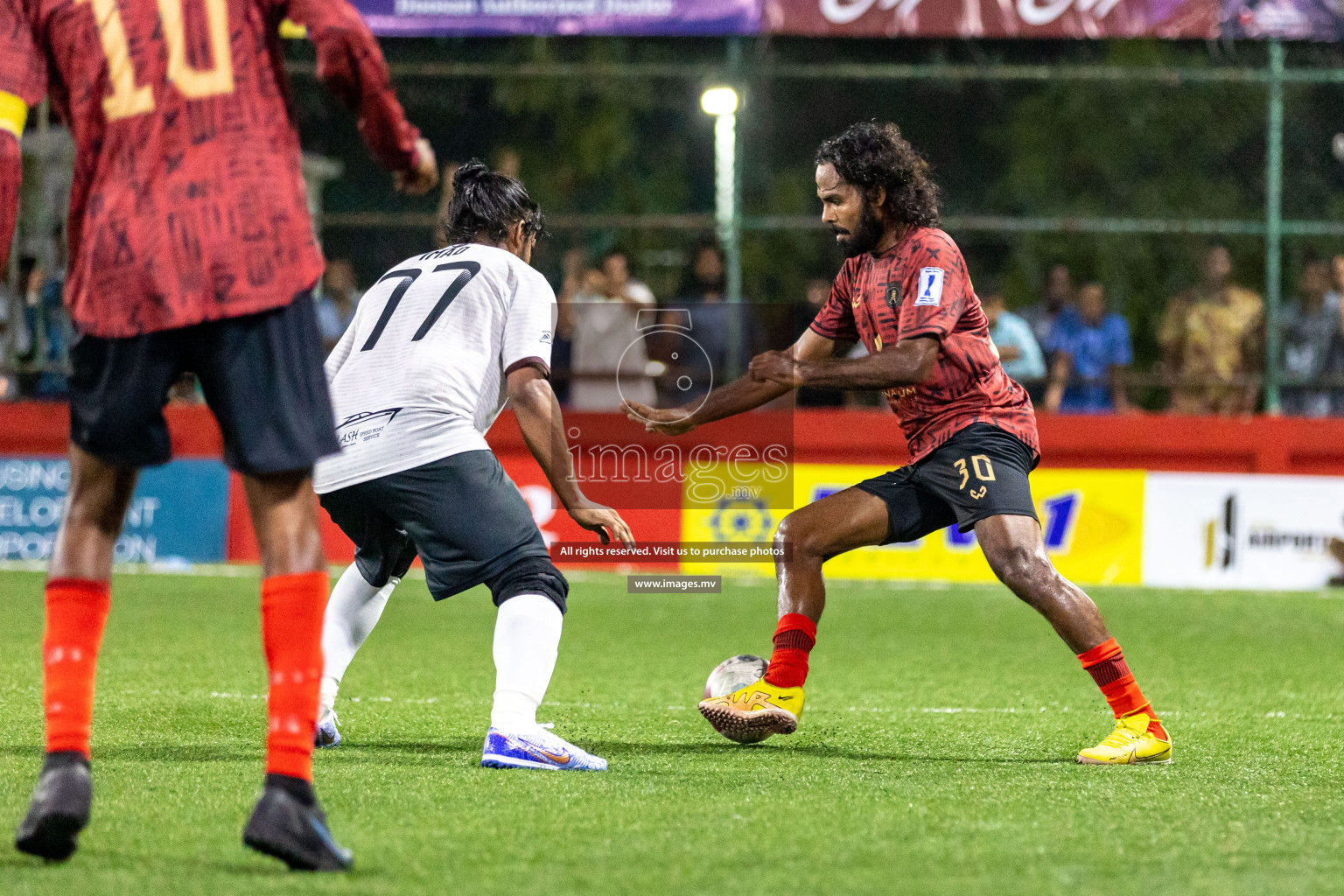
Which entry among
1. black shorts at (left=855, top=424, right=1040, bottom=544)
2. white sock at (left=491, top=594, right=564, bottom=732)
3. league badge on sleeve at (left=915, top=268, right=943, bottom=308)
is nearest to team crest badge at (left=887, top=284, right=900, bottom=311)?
league badge on sleeve at (left=915, top=268, right=943, bottom=308)

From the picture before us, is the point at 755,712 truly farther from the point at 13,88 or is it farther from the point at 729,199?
the point at 729,199

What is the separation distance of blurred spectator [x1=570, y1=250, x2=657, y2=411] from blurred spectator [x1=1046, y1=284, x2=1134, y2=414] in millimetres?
3547

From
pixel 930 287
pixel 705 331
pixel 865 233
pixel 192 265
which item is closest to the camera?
pixel 192 265

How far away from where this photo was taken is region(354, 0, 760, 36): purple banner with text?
571 inches

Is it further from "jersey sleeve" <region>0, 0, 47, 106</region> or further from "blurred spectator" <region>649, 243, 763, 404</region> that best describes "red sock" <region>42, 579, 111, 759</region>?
"blurred spectator" <region>649, 243, 763, 404</region>

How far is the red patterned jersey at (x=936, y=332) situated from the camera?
17.6ft

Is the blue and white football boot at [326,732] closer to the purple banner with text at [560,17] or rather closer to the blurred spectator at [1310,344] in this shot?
the purple banner with text at [560,17]

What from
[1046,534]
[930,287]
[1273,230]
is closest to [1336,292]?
[1273,230]

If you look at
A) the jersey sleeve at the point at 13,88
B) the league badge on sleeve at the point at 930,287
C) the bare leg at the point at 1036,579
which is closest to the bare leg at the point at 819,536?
the bare leg at the point at 1036,579

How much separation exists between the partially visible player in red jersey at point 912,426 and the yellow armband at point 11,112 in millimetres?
2472

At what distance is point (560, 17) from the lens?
1467 cm

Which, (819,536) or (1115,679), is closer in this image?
(1115,679)

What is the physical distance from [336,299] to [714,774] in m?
10.0

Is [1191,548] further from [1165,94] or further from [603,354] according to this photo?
[1165,94]
